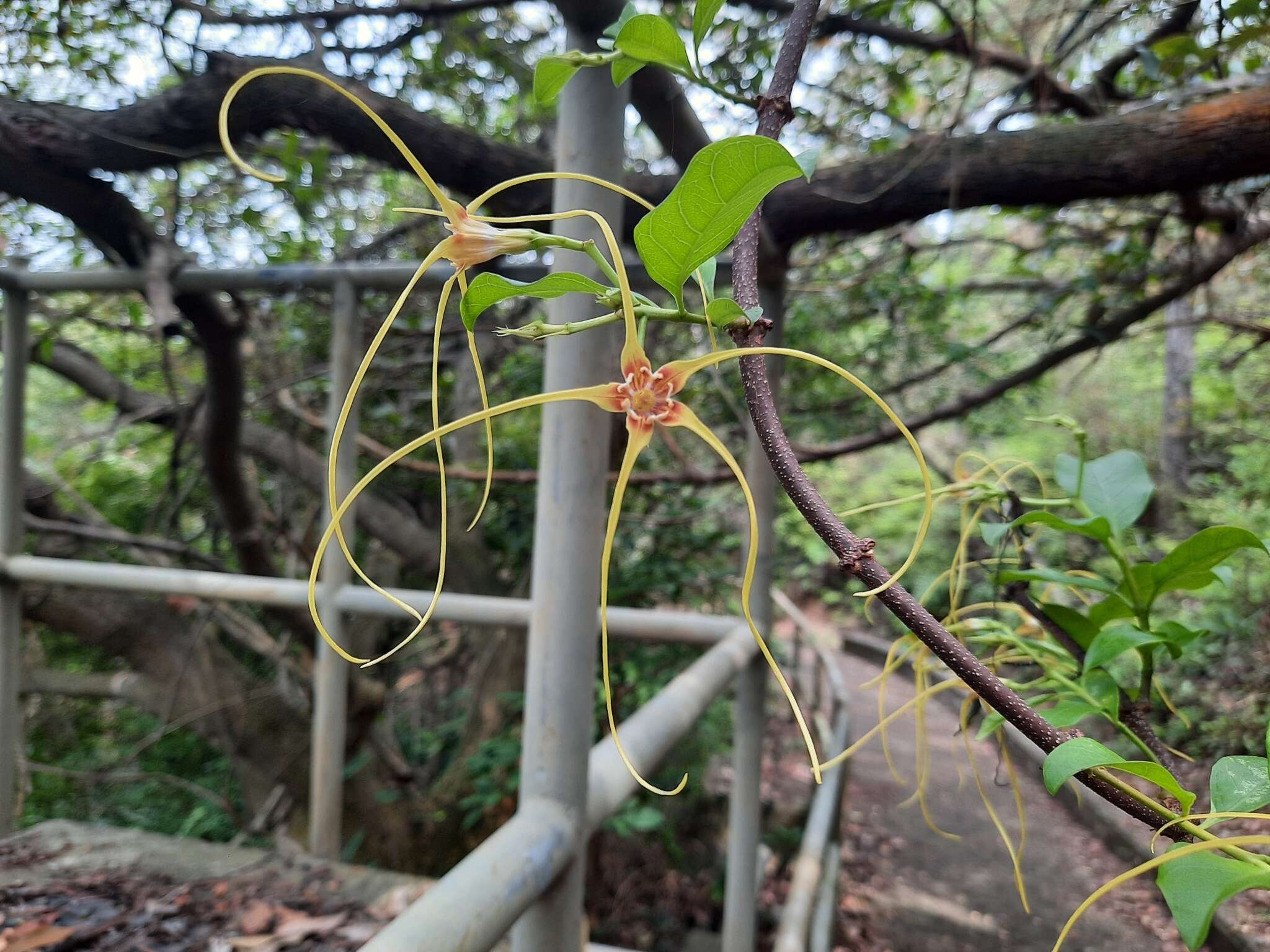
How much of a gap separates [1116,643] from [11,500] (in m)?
1.37

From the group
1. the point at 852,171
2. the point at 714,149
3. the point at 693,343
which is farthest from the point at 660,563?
the point at 714,149

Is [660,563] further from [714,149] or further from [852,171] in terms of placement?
[714,149]

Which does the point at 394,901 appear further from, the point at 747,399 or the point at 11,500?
the point at 11,500

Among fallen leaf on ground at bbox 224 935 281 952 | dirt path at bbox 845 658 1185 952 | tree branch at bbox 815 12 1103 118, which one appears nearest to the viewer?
fallen leaf on ground at bbox 224 935 281 952

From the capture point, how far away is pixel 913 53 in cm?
141

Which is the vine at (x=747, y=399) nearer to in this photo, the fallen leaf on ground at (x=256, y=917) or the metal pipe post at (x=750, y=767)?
Answer: the fallen leaf on ground at (x=256, y=917)

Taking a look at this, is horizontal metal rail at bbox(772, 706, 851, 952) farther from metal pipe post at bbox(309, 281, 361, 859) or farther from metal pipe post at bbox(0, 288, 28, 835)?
metal pipe post at bbox(0, 288, 28, 835)

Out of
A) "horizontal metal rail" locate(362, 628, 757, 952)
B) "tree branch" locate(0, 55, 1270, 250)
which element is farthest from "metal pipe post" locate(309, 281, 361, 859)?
"horizontal metal rail" locate(362, 628, 757, 952)

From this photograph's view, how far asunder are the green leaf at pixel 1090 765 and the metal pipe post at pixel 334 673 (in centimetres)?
94

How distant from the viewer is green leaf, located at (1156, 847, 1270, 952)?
0.17 metres

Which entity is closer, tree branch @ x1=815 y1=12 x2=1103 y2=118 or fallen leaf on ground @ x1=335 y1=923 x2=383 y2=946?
fallen leaf on ground @ x1=335 y1=923 x2=383 y2=946

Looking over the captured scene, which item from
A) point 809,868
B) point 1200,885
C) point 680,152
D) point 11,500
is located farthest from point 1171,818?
point 11,500

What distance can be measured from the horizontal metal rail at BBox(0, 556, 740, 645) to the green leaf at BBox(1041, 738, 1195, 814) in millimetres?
795

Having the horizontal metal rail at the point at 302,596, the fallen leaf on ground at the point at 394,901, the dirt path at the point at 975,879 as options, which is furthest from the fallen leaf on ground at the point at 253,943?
the dirt path at the point at 975,879
